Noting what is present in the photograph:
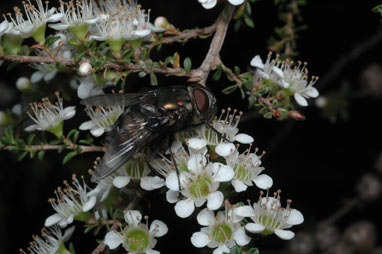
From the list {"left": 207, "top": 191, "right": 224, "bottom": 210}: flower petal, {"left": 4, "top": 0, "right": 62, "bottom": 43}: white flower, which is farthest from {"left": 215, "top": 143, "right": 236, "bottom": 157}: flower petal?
{"left": 4, "top": 0, "right": 62, "bottom": 43}: white flower

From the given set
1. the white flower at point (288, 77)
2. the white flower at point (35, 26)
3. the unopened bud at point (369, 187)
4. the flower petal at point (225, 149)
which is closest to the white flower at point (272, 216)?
the flower petal at point (225, 149)

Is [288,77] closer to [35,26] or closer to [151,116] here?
[151,116]

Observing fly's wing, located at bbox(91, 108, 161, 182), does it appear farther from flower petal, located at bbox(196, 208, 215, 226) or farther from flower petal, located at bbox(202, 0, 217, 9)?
flower petal, located at bbox(202, 0, 217, 9)

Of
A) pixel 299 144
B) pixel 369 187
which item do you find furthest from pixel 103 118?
pixel 369 187

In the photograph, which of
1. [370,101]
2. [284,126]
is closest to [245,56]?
[284,126]

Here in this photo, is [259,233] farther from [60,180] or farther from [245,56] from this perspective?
[60,180]

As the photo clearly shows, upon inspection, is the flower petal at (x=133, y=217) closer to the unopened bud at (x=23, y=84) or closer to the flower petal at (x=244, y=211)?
the flower petal at (x=244, y=211)
